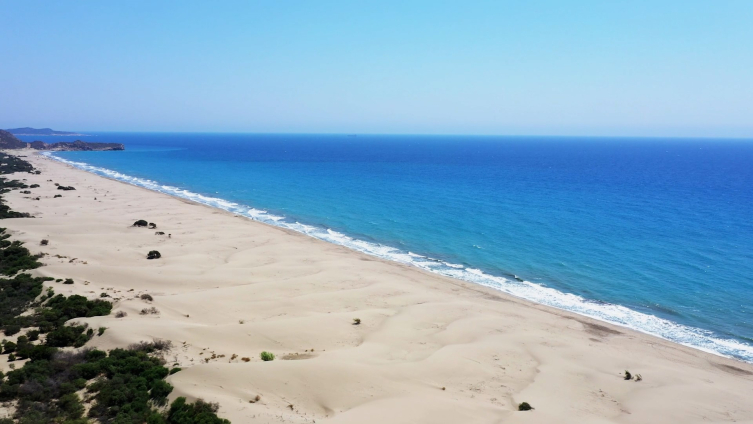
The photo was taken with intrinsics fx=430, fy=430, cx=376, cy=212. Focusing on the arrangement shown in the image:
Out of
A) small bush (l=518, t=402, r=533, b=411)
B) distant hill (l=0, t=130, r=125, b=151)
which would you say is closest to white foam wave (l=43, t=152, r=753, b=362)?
small bush (l=518, t=402, r=533, b=411)

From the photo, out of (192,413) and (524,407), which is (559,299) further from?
(192,413)

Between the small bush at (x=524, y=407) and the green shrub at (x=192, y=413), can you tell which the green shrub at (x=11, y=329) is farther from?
the small bush at (x=524, y=407)

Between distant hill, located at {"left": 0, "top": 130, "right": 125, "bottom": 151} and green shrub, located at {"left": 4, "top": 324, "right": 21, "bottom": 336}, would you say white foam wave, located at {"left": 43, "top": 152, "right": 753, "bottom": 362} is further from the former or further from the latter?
distant hill, located at {"left": 0, "top": 130, "right": 125, "bottom": 151}

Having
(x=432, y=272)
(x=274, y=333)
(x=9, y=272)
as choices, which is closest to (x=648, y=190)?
(x=432, y=272)

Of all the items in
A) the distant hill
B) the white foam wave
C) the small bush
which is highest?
the distant hill

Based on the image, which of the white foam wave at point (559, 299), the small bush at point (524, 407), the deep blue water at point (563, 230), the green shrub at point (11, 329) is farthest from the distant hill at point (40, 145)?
the small bush at point (524, 407)

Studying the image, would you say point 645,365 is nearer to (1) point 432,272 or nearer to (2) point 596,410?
(2) point 596,410

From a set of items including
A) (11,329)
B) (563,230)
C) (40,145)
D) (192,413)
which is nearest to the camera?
(192,413)

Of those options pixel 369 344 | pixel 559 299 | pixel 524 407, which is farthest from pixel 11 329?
pixel 559 299

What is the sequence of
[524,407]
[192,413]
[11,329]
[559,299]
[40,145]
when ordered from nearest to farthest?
[192,413] < [524,407] < [11,329] < [559,299] < [40,145]
